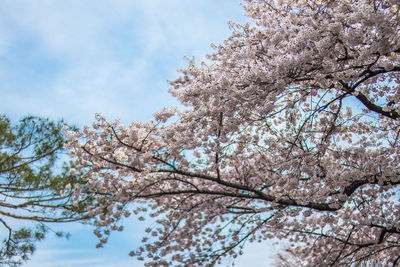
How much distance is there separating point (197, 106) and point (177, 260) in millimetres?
3470

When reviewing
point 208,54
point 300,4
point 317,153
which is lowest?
point 317,153

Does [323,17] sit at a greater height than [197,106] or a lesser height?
greater

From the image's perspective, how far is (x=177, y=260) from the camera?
6.77 m

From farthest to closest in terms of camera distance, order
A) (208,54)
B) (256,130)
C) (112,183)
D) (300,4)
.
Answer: (208,54), (256,130), (112,183), (300,4)

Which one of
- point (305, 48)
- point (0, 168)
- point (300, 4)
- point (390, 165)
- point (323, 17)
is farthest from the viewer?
point (0, 168)

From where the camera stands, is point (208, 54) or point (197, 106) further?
point (208, 54)

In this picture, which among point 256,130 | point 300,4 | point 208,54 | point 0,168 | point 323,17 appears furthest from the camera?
point 0,168

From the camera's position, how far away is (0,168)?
7.34m

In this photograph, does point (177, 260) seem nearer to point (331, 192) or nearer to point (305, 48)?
point (331, 192)

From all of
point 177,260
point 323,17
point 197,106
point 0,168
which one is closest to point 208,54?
point 197,106

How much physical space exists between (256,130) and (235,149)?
22.2 inches

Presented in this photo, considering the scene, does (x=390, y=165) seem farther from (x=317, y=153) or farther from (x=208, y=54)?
(x=208, y=54)

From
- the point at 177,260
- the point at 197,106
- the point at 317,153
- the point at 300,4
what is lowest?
the point at 177,260

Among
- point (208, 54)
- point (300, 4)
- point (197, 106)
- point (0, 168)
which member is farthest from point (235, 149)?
point (0, 168)
